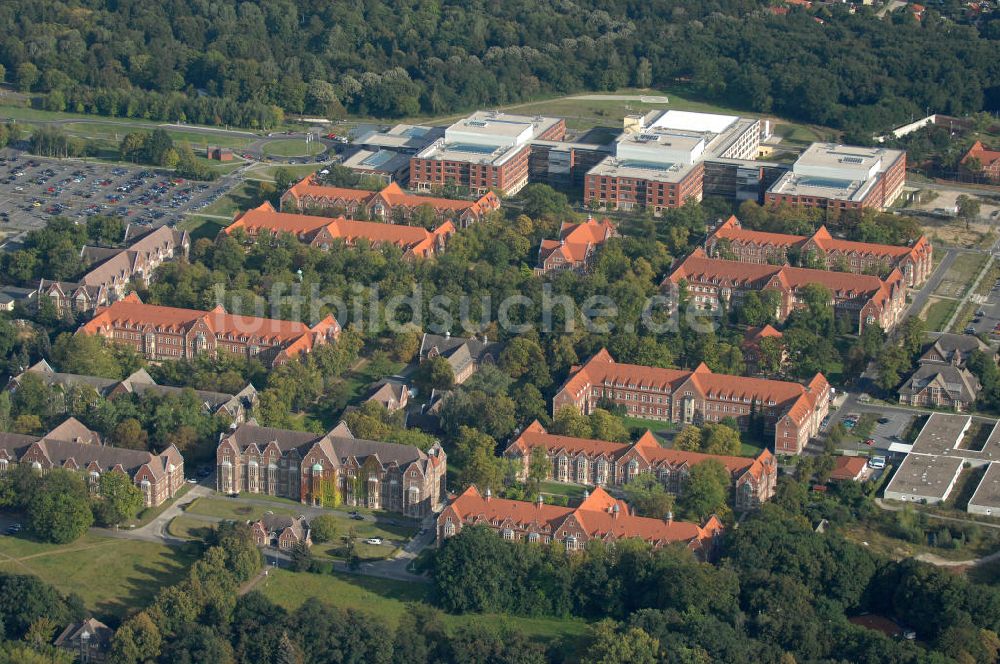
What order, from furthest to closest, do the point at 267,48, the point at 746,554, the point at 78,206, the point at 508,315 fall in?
the point at 267,48 → the point at 78,206 → the point at 508,315 → the point at 746,554

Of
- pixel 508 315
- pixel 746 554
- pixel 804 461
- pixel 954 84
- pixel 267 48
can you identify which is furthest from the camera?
pixel 267 48

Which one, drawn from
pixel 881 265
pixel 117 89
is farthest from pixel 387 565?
pixel 117 89

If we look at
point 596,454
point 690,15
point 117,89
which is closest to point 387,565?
point 596,454

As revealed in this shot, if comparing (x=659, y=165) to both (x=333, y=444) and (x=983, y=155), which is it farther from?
(x=333, y=444)

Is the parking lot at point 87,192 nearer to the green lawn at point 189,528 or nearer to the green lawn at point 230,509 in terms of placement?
the green lawn at point 230,509

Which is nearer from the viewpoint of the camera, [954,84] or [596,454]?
[596,454]

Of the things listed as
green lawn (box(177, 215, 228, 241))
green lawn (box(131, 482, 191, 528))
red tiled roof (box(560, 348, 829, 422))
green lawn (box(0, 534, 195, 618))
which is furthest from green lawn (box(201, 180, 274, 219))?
green lawn (box(0, 534, 195, 618))

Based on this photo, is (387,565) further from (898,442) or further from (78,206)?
(78,206)

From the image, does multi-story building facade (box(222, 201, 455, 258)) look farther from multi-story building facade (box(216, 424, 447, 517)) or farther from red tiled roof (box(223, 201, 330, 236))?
multi-story building facade (box(216, 424, 447, 517))
